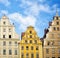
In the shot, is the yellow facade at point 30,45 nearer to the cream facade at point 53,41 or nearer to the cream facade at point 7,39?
the cream facade at point 7,39

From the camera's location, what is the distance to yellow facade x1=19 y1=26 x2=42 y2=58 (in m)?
46.6

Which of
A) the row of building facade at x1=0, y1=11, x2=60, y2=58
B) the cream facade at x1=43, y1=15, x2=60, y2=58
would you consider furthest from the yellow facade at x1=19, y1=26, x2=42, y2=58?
the cream facade at x1=43, y1=15, x2=60, y2=58

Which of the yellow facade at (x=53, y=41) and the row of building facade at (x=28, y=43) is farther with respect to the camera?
the yellow facade at (x=53, y=41)

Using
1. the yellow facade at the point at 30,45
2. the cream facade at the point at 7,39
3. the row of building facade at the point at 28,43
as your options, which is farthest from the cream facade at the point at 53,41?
the cream facade at the point at 7,39

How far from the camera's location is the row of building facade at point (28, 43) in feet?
153

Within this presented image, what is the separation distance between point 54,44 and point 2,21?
11.8 meters

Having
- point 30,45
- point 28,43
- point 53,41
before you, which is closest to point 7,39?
point 28,43

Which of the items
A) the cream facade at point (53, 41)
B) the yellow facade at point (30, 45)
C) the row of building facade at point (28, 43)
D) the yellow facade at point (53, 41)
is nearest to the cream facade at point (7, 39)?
the row of building facade at point (28, 43)

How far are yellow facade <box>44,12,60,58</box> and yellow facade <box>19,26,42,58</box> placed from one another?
1.47 m

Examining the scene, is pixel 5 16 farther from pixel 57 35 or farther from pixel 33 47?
pixel 57 35

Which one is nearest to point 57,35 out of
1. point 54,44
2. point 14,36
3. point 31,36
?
point 54,44

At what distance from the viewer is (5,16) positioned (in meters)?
47.7

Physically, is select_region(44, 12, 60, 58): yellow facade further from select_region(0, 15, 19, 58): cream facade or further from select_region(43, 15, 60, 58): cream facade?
select_region(0, 15, 19, 58): cream facade

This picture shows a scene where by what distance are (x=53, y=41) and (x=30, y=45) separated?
16.2 feet
